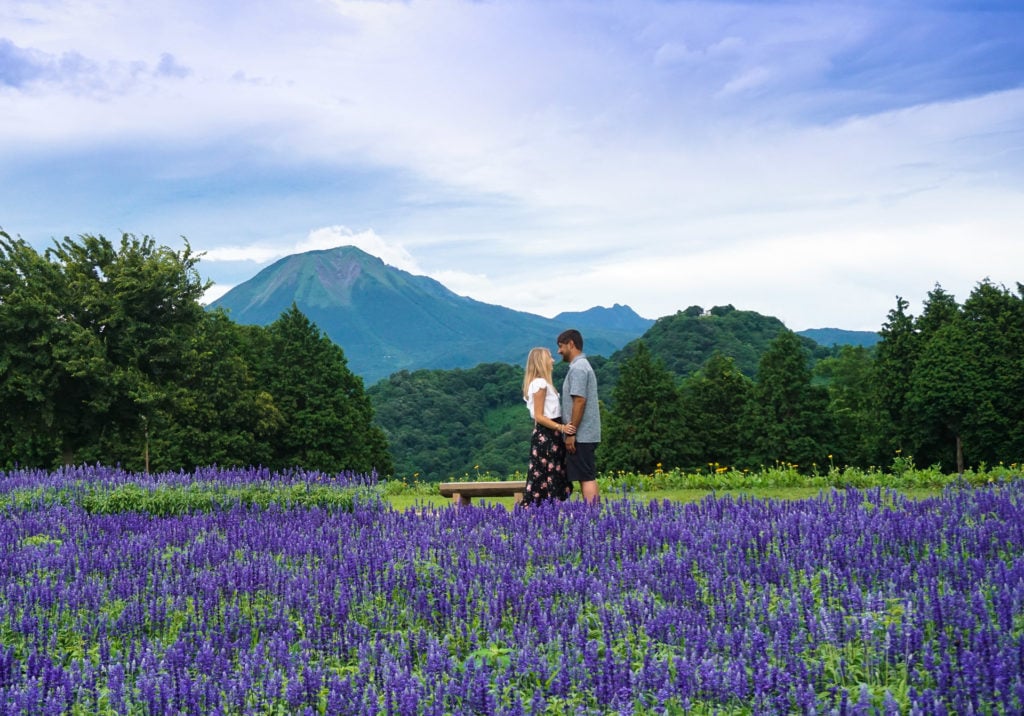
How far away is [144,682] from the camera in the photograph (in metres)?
4.68

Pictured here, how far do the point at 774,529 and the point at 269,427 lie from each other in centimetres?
4468

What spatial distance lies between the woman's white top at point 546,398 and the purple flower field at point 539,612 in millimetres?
1773

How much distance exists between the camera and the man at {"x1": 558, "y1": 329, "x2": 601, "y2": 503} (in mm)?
11164

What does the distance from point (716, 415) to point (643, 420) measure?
6.33 metres

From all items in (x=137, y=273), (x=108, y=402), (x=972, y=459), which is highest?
(x=137, y=273)

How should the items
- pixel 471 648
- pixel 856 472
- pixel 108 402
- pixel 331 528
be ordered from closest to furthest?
1. pixel 471 648
2. pixel 331 528
3. pixel 856 472
4. pixel 108 402

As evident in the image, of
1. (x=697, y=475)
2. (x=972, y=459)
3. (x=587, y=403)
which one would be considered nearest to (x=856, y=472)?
(x=697, y=475)

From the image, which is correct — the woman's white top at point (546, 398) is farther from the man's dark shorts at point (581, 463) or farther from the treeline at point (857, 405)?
the treeline at point (857, 405)

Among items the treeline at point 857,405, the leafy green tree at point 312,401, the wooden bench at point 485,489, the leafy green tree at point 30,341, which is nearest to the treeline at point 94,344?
the leafy green tree at point 30,341

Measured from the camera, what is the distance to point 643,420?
2217 inches

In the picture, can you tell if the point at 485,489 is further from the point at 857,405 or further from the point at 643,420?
the point at 857,405

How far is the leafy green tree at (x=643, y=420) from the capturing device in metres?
55.3

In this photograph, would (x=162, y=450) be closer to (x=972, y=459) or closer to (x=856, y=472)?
(x=856, y=472)

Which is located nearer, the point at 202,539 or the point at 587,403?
the point at 202,539
